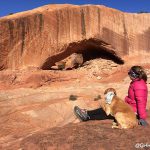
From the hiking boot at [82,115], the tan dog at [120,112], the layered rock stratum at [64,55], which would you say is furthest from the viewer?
the layered rock stratum at [64,55]

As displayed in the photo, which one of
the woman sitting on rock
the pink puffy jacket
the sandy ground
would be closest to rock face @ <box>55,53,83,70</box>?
the sandy ground

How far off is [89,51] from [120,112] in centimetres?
1218

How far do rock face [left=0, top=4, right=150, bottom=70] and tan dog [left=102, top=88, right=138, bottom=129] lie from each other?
9.78 metres

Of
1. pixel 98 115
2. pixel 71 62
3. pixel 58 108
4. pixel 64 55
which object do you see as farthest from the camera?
pixel 71 62

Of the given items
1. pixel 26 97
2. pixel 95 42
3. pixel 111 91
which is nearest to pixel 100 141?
pixel 111 91

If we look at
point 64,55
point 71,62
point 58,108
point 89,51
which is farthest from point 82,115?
point 89,51

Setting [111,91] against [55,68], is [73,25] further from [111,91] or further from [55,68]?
[111,91]

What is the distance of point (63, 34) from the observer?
57.6 ft

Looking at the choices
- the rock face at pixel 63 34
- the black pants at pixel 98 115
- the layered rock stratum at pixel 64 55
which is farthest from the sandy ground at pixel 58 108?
the rock face at pixel 63 34

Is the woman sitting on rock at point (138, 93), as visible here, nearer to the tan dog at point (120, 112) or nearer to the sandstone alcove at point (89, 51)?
the tan dog at point (120, 112)

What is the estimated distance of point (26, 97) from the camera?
47.9ft

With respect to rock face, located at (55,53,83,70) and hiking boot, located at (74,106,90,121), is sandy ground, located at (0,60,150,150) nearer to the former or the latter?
hiking boot, located at (74,106,90,121)

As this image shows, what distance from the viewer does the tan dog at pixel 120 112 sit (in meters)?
7.29

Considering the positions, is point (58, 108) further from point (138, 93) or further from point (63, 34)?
point (138, 93)
